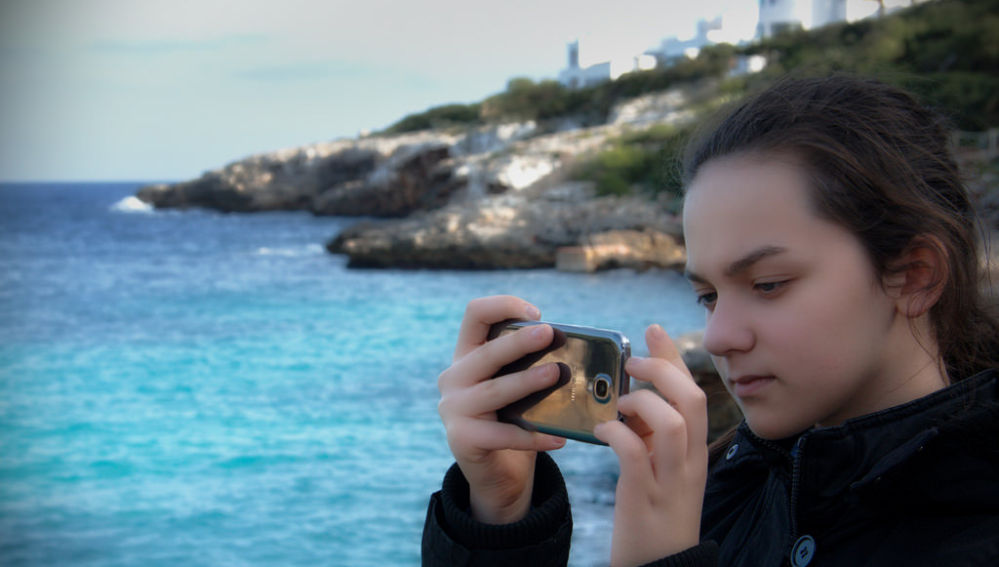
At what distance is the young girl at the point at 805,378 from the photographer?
3.25ft

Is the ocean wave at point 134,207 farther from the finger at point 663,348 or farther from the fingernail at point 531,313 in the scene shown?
the finger at point 663,348

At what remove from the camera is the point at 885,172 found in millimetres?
1224

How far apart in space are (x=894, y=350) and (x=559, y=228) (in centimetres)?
1779

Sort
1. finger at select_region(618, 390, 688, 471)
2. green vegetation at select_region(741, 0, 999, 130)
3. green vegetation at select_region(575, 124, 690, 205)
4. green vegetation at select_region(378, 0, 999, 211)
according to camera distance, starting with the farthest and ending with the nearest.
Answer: green vegetation at select_region(575, 124, 690, 205), green vegetation at select_region(378, 0, 999, 211), green vegetation at select_region(741, 0, 999, 130), finger at select_region(618, 390, 688, 471)

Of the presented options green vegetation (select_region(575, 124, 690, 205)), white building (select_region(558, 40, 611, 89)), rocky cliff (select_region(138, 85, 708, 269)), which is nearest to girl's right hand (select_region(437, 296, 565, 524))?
rocky cliff (select_region(138, 85, 708, 269))

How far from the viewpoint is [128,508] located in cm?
739

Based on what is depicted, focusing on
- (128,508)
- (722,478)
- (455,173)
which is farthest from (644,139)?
(722,478)

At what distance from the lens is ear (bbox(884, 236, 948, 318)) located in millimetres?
1171

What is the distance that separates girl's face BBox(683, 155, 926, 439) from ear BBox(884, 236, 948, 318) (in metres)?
0.02

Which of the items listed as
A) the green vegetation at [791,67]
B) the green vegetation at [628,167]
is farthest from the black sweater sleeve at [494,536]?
the green vegetation at [628,167]

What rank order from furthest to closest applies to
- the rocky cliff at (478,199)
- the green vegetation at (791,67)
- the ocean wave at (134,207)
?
the ocean wave at (134,207) → the green vegetation at (791,67) → the rocky cliff at (478,199)

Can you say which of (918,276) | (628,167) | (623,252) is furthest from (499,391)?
(628,167)

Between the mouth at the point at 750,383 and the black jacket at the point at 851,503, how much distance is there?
0.08 m

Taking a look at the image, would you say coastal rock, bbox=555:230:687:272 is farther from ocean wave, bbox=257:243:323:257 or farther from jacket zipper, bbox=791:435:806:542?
jacket zipper, bbox=791:435:806:542
